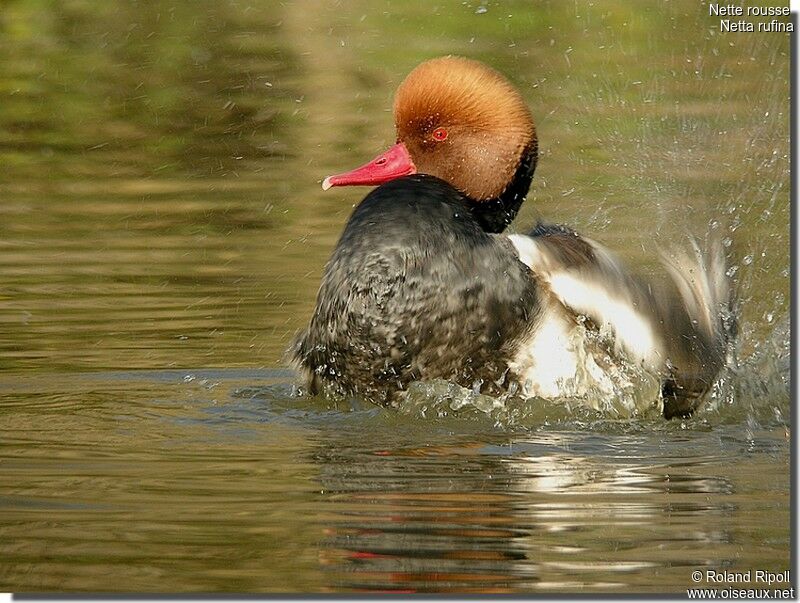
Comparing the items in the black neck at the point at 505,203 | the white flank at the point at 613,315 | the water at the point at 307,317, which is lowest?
the water at the point at 307,317

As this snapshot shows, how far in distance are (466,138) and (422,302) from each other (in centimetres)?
75

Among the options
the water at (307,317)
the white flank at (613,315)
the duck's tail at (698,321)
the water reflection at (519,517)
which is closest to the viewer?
the water reflection at (519,517)

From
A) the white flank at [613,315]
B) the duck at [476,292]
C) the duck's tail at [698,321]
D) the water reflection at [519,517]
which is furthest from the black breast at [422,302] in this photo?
the duck's tail at [698,321]

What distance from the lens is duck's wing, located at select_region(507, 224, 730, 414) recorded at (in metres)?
5.71

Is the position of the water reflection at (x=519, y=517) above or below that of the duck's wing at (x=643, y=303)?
below

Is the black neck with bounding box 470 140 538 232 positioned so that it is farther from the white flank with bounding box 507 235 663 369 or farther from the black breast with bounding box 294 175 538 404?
the black breast with bounding box 294 175 538 404

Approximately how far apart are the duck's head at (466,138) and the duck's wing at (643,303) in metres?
0.22

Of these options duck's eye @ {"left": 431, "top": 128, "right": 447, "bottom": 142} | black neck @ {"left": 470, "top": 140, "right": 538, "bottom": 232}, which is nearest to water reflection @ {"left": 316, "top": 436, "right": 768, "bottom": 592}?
black neck @ {"left": 470, "top": 140, "right": 538, "bottom": 232}

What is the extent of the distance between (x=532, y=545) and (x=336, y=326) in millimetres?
1499

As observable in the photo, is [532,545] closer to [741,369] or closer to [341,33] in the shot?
[741,369]

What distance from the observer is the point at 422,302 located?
553 centimetres

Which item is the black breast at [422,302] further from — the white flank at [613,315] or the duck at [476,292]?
the white flank at [613,315]

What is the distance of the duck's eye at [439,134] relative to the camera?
235 inches

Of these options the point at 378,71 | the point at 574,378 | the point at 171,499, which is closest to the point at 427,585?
the point at 171,499
